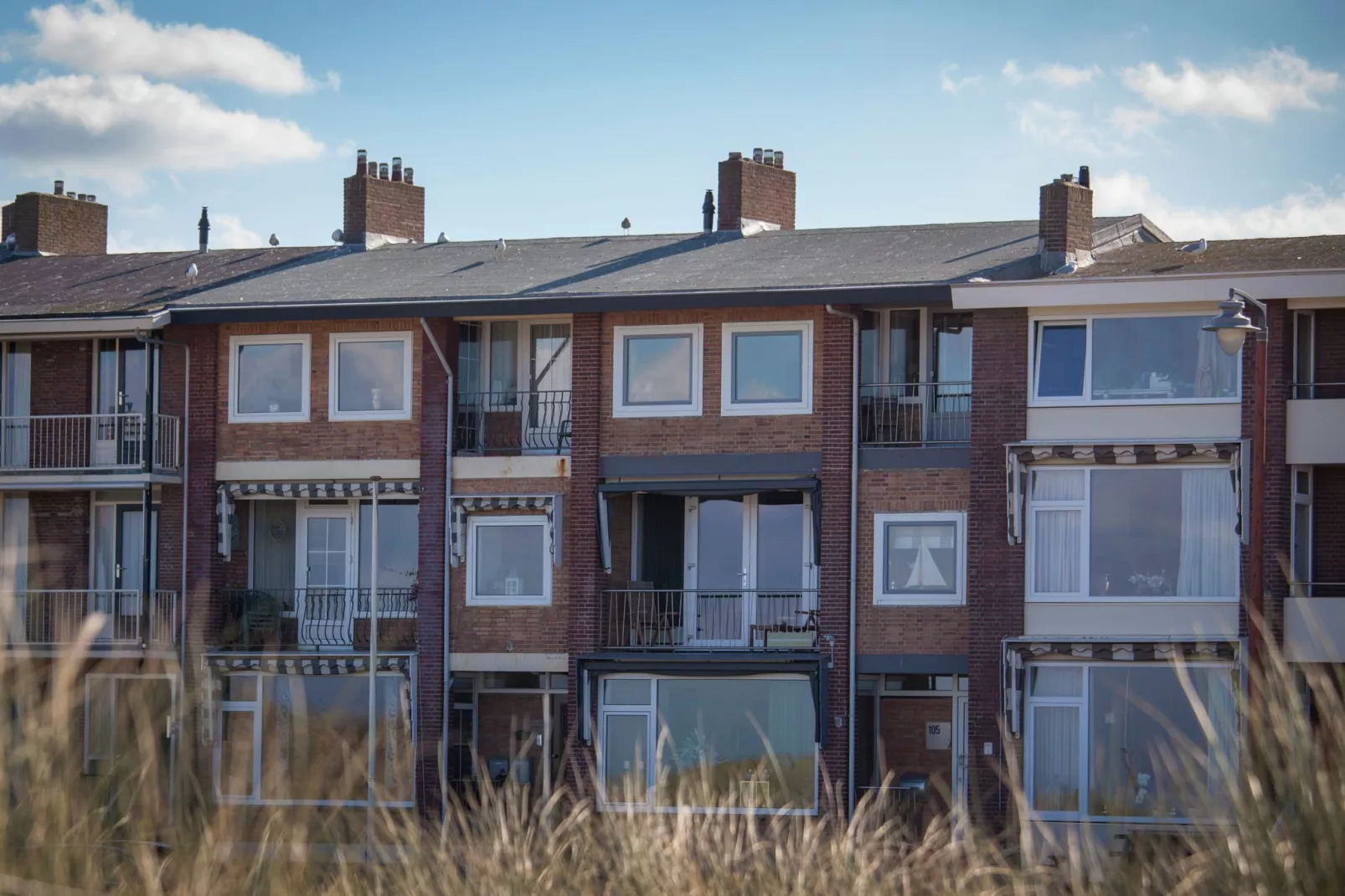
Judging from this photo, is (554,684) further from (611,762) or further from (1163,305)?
(1163,305)

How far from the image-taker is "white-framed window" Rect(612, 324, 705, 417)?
27531mm

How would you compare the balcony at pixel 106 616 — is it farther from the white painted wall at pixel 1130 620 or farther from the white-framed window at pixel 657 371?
the white painted wall at pixel 1130 620

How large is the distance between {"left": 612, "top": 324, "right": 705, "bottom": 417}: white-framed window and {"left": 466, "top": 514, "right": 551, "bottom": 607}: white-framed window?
7.49 feet

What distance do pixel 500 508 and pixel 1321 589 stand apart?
11.7m

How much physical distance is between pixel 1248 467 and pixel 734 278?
309 inches

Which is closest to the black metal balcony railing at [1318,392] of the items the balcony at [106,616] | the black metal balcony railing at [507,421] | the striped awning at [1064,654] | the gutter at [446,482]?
the striped awning at [1064,654]

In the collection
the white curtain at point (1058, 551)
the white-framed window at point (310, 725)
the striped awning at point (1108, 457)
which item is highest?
the striped awning at point (1108, 457)

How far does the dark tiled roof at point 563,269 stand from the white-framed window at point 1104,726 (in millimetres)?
5762

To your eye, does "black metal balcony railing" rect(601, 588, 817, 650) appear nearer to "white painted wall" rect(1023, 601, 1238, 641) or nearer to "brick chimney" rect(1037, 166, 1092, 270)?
"white painted wall" rect(1023, 601, 1238, 641)

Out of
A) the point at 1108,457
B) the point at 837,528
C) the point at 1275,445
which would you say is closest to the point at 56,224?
the point at 837,528

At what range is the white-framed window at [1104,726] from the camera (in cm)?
2439

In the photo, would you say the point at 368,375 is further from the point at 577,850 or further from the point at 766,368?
the point at 577,850

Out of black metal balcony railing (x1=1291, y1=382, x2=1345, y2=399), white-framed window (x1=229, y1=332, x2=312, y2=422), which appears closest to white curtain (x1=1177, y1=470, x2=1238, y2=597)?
Answer: black metal balcony railing (x1=1291, y1=382, x2=1345, y2=399)

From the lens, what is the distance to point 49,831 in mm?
8234
